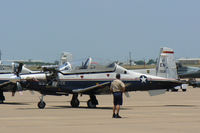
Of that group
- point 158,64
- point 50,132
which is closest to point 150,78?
point 158,64

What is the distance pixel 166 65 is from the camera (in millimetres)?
23672

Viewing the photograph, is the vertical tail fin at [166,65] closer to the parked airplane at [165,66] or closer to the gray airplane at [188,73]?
the parked airplane at [165,66]

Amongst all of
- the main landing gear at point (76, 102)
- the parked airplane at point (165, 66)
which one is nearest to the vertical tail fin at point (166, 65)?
the parked airplane at point (165, 66)

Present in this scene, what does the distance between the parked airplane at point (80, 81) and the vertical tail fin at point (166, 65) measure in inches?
53.1

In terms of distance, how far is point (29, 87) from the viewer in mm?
20641

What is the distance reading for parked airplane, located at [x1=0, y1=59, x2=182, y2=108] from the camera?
20578 millimetres

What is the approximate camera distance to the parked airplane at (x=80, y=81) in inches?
810

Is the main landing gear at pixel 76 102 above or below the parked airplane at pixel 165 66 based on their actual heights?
below

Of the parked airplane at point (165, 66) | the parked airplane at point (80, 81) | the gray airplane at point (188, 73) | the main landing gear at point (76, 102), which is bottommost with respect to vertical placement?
the main landing gear at point (76, 102)

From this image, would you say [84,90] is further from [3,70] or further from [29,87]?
[3,70]

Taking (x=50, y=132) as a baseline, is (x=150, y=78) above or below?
above

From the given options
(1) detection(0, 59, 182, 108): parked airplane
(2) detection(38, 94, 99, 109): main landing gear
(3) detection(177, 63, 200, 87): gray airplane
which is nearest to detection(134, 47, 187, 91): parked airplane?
(1) detection(0, 59, 182, 108): parked airplane

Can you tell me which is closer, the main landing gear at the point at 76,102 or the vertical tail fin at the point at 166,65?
the main landing gear at the point at 76,102

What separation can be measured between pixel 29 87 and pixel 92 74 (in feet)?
8.33
